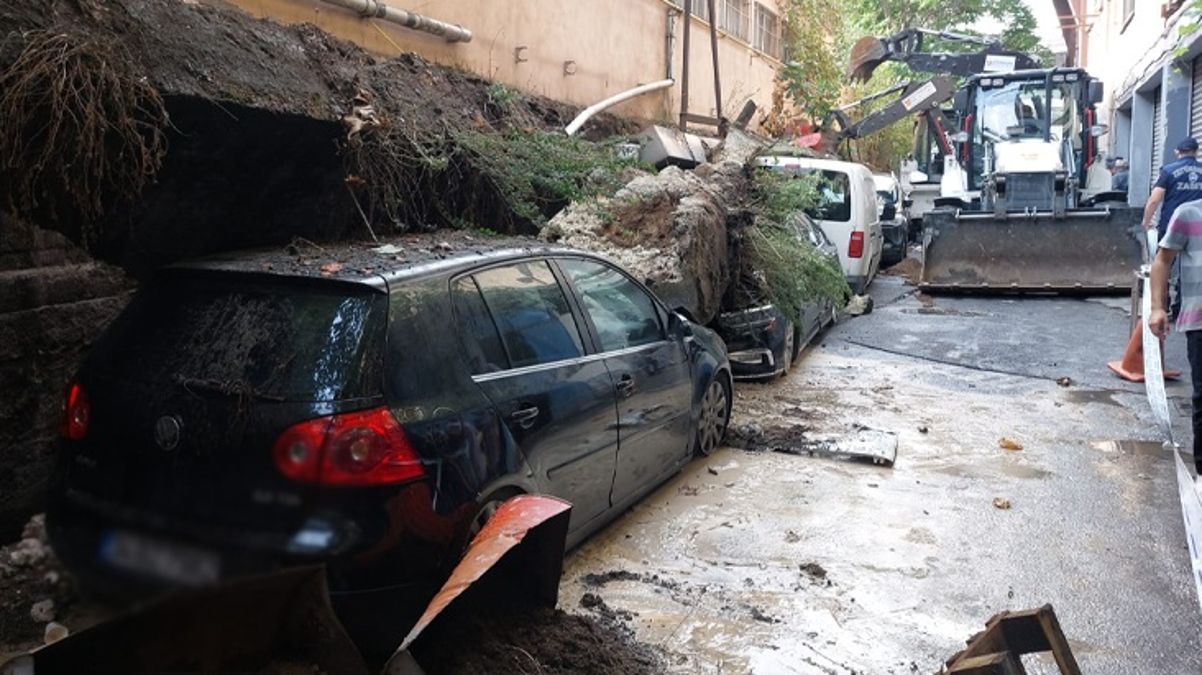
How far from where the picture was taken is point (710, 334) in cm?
607

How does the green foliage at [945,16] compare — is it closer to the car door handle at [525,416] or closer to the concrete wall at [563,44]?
the concrete wall at [563,44]

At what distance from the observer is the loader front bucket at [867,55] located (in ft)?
55.3

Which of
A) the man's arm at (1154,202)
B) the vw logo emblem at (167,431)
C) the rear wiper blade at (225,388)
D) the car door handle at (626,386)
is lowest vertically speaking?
the car door handle at (626,386)

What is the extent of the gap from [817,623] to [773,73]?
1852cm

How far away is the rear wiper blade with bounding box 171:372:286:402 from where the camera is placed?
2.87m

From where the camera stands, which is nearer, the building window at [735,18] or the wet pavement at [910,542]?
the wet pavement at [910,542]

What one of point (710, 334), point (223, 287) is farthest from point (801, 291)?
point (223, 287)

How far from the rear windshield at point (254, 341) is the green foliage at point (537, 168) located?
12.8ft

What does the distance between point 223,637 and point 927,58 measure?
→ 18690mm

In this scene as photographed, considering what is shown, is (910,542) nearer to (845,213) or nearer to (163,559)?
(163,559)

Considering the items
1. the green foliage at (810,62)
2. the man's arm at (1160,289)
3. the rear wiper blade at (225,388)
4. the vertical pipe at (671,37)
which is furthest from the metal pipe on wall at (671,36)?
the rear wiper blade at (225,388)

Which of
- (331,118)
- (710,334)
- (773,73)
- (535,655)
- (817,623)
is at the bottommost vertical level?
(817,623)

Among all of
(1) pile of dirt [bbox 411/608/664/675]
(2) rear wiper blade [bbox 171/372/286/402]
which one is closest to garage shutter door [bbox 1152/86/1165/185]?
(1) pile of dirt [bbox 411/608/664/675]

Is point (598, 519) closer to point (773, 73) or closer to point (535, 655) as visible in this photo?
point (535, 655)
